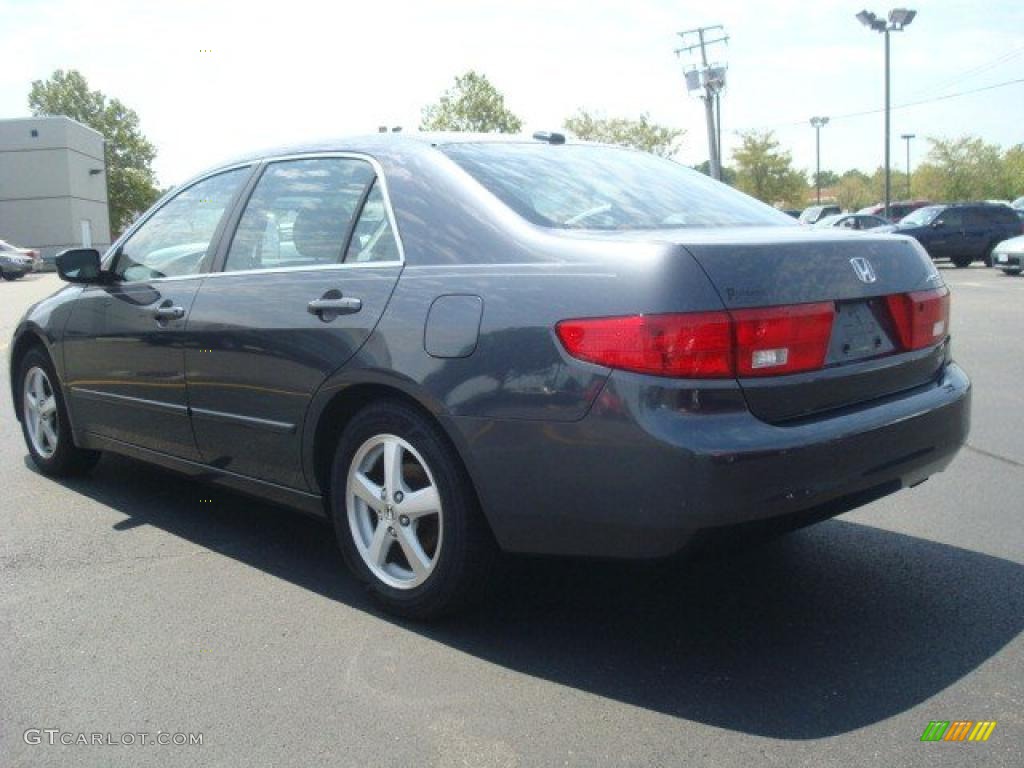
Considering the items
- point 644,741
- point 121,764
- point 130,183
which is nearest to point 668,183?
point 644,741

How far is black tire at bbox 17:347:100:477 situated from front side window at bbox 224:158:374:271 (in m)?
1.80

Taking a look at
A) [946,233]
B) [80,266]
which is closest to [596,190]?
[80,266]

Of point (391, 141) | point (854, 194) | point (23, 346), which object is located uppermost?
point (854, 194)

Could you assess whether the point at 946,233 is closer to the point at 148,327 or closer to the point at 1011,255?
the point at 1011,255

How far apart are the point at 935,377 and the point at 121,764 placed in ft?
9.25

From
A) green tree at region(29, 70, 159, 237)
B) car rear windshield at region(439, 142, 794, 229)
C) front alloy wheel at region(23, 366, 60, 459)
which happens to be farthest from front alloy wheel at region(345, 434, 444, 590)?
green tree at region(29, 70, 159, 237)

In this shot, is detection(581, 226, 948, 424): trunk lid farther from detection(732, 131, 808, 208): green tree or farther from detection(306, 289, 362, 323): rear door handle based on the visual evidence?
detection(732, 131, 808, 208): green tree

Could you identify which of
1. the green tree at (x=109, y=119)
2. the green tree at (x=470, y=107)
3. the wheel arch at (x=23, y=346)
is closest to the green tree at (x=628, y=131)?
the green tree at (x=470, y=107)

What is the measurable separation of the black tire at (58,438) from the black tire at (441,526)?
2577 millimetres

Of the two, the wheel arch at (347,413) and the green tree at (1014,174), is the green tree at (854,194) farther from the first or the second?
the wheel arch at (347,413)

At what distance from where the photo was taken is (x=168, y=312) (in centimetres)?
463

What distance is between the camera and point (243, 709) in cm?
315

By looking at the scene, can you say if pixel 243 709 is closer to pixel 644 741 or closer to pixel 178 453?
pixel 644 741

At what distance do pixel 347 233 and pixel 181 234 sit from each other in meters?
1.31
